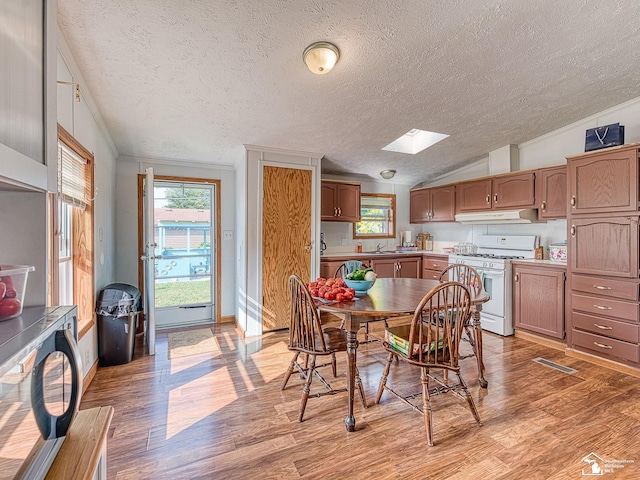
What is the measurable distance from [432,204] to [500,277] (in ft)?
5.89

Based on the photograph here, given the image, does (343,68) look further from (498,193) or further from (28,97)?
(498,193)

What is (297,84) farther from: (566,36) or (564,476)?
(564,476)

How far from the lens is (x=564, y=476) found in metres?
1.60

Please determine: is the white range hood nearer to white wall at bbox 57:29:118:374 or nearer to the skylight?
the skylight

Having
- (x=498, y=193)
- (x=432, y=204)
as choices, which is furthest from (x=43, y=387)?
(x=432, y=204)

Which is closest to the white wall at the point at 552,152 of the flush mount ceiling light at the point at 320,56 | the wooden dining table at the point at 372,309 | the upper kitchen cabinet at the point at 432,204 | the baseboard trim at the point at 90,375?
the upper kitchen cabinet at the point at 432,204

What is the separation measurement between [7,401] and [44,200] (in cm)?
53

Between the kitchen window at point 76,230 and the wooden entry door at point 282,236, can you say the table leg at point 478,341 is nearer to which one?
the wooden entry door at point 282,236

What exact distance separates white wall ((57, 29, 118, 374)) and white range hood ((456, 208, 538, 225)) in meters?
4.47

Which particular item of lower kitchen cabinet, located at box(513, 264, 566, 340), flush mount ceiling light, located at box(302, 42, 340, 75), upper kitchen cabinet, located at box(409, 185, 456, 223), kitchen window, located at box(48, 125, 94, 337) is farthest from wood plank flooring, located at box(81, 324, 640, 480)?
upper kitchen cabinet, located at box(409, 185, 456, 223)

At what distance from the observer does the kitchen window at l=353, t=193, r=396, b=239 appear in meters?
5.34

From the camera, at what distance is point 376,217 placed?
5.47 metres

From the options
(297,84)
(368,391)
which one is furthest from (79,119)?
(368,391)

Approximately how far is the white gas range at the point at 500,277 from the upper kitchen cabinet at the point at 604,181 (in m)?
0.97
